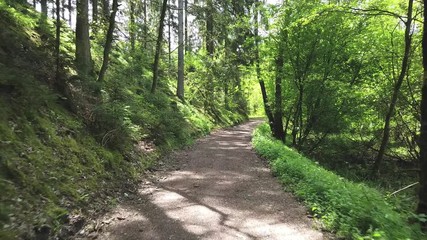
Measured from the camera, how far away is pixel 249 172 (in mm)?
9180

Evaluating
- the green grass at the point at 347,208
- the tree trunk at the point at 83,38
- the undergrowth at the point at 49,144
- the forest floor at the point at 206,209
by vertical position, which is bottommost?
the forest floor at the point at 206,209

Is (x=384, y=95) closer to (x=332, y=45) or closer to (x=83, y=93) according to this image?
(x=332, y=45)

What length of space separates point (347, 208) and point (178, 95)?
1736 cm

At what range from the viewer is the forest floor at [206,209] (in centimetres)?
503

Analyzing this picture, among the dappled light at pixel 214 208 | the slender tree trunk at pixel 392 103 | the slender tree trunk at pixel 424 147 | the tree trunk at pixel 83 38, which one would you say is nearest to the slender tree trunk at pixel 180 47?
the tree trunk at pixel 83 38

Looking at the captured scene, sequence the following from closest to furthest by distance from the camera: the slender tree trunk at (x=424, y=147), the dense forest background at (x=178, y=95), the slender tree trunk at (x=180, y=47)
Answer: the slender tree trunk at (x=424, y=147), the dense forest background at (x=178, y=95), the slender tree trunk at (x=180, y=47)

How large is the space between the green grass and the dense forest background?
421 millimetres

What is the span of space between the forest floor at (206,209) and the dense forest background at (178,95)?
1.67 ft

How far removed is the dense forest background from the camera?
563cm

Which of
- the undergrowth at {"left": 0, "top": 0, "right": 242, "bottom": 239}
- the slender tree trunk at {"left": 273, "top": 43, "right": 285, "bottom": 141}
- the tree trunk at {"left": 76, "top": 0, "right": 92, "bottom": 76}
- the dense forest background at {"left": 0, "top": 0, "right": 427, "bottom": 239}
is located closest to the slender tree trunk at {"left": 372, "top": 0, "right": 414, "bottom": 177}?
the dense forest background at {"left": 0, "top": 0, "right": 427, "bottom": 239}

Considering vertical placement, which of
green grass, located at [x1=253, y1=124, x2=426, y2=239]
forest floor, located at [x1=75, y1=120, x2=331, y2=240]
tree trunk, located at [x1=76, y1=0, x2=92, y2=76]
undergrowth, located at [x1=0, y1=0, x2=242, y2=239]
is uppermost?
tree trunk, located at [x1=76, y1=0, x2=92, y2=76]

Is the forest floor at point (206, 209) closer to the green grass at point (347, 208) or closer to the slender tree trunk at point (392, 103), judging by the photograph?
the green grass at point (347, 208)

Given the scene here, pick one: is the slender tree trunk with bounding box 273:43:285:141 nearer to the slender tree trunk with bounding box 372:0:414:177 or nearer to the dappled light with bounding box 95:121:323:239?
the slender tree trunk with bounding box 372:0:414:177

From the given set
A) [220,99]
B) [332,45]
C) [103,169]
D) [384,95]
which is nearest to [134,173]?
[103,169]
